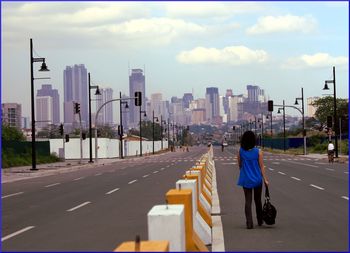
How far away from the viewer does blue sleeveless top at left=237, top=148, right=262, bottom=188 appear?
452 inches

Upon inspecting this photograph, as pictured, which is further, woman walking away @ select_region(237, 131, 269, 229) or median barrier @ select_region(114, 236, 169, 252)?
woman walking away @ select_region(237, 131, 269, 229)

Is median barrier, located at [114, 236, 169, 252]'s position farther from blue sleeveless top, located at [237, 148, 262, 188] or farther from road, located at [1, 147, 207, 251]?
blue sleeveless top, located at [237, 148, 262, 188]

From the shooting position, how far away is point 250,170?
1155cm

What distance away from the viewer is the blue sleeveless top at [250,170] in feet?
37.7

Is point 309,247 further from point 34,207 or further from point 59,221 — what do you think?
point 34,207

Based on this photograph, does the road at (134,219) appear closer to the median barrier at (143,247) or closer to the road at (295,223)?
the road at (295,223)

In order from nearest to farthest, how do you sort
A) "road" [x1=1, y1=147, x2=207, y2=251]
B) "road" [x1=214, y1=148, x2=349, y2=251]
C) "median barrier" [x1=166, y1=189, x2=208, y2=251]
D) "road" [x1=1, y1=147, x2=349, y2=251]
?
"median barrier" [x1=166, y1=189, x2=208, y2=251] < "road" [x1=214, y1=148, x2=349, y2=251] < "road" [x1=1, y1=147, x2=349, y2=251] < "road" [x1=1, y1=147, x2=207, y2=251]

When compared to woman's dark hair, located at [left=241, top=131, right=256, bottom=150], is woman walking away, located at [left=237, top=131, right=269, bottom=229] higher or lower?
lower

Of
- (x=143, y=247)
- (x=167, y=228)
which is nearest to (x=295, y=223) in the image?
(x=167, y=228)

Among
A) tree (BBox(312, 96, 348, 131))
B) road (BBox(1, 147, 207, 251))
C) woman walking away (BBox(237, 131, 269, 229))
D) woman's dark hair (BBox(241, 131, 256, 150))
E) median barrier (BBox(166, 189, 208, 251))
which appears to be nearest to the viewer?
median barrier (BBox(166, 189, 208, 251))

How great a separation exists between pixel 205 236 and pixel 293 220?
323cm

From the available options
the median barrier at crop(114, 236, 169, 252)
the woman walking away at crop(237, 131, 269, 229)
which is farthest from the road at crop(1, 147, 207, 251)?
the median barrier at crop(114, 236, 169, 252)

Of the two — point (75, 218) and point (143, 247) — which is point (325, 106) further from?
point (143, 247)

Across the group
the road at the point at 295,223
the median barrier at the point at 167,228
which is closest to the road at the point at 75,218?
the road at the point at 295,223
